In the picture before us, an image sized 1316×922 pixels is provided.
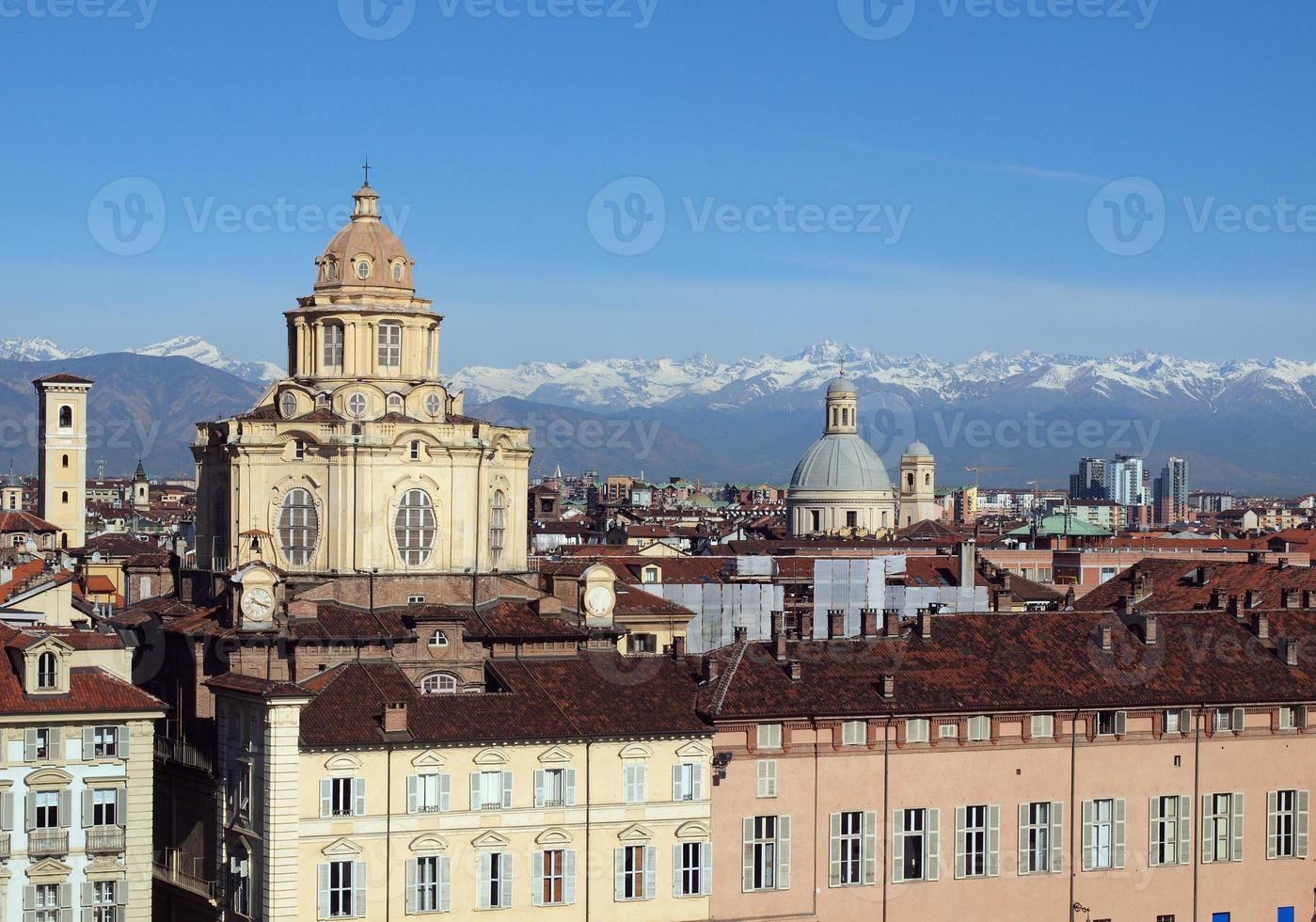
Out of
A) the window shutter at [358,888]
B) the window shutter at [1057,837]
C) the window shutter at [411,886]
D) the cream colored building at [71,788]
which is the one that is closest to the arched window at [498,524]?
the cream colored building at [71,788]

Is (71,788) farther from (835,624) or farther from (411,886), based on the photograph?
(835,624)

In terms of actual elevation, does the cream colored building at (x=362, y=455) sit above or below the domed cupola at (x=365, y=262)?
below

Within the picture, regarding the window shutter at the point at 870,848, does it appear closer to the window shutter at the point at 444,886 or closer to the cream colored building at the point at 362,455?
the window shutter at the point at 444,886

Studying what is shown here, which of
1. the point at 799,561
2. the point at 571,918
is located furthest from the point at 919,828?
the point at 799,561

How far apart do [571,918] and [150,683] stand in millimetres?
15049

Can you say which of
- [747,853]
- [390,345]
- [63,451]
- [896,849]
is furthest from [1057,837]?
[63,451]

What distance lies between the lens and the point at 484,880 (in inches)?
2306

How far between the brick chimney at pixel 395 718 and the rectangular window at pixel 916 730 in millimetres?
13077

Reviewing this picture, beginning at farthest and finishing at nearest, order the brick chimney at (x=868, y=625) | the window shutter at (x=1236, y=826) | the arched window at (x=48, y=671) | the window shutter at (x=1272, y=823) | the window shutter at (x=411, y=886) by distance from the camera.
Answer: the brick chimney at (x=868, y=625)
the window shutter at (x=1272, y=823)
the window shutter at (x=1236, y=826)
the arched window at (x=48, y=671)
the window shutter at (x=411, y=886)

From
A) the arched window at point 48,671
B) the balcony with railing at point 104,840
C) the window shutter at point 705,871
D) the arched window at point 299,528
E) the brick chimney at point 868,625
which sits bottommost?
the window shutter at point 705,871

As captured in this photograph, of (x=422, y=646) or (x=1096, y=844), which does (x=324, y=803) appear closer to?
(x=422, y=646)

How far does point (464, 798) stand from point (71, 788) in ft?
29.3

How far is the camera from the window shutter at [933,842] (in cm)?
6325

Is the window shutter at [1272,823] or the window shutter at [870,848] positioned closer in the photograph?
the window shutter at [870,848]
